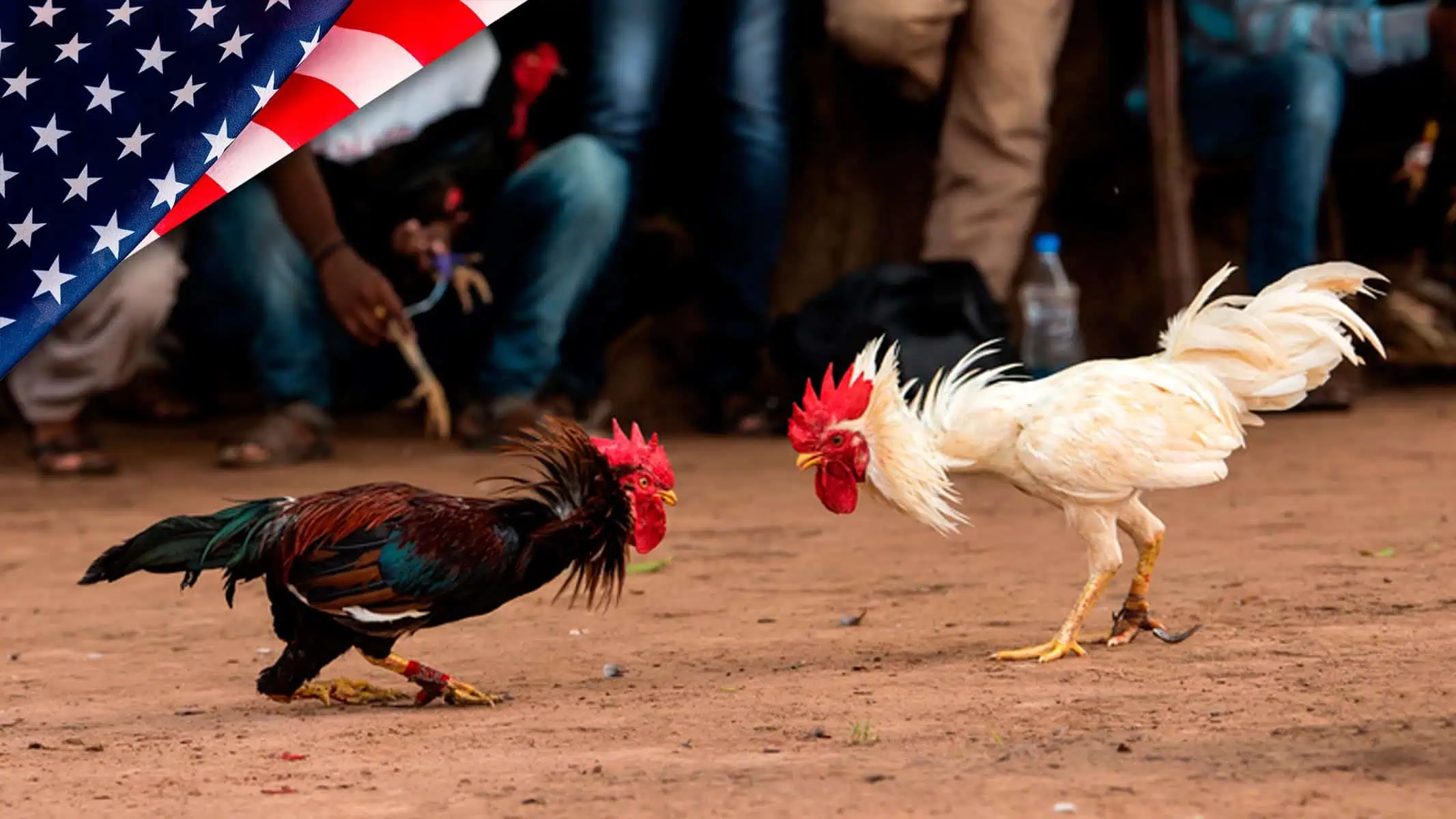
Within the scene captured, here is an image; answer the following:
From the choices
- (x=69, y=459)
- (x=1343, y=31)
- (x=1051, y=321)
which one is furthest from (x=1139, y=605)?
(x=69, y=459)

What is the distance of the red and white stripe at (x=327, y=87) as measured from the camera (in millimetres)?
3643

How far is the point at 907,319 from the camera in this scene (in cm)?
654

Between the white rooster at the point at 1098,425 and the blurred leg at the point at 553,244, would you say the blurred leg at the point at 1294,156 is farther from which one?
the white rooster at the point at 1098,425

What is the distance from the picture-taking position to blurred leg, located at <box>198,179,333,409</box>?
21.7 feet

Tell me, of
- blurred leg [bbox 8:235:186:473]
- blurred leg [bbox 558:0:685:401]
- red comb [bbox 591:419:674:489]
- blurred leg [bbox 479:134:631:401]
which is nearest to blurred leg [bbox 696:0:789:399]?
blurred leg [bbox 558:0:685:401]

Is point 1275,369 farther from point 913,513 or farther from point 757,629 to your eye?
point 757,629

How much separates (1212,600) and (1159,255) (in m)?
4.02

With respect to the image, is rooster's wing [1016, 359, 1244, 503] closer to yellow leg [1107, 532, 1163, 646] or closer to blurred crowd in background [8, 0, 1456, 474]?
yellow leg [1107, 532, 1163, 646]

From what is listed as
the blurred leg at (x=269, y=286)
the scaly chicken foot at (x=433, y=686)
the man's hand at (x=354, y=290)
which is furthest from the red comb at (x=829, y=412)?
the blurred leg at (x=269, y=286)

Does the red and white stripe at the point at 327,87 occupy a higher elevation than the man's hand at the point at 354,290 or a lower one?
higher

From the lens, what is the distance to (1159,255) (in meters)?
8.02

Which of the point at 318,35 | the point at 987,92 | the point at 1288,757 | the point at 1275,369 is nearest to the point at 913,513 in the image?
the point at 1275,369

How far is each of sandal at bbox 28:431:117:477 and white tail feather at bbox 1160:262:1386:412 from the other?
409cm

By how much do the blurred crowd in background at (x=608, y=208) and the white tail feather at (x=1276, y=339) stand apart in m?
2.54
